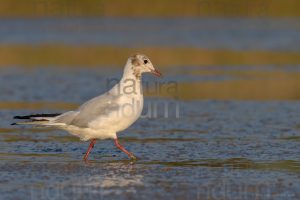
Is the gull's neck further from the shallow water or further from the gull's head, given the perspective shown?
the shallow water

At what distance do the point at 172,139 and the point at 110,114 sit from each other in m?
1.82

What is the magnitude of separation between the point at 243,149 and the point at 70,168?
8.57 feet

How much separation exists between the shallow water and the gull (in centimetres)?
37

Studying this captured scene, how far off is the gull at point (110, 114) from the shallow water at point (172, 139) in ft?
1.23

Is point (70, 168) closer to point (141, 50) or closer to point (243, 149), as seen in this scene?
point (243, 149)

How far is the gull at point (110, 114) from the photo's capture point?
10.8m

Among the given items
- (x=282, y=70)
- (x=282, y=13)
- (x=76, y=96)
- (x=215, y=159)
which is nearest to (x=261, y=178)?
(x=215, y=159)

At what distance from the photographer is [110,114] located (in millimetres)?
10789

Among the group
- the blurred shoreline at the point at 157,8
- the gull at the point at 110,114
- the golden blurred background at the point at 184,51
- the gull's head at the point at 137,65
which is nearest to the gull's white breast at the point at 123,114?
the gull at the point at 110,114

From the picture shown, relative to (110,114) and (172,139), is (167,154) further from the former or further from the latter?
(172,139)

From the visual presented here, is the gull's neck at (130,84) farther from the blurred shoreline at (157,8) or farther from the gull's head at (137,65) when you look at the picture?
the blurred shoreline at (157,8)

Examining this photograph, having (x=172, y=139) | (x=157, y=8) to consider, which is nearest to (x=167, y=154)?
(x=172, y=139)

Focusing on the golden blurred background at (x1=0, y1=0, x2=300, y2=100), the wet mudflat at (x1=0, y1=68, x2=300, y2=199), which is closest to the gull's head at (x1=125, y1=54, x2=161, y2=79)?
the wet mudflat at (x1=0, y1=68, x2=300, y2=199)

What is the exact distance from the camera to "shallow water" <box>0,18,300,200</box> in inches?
355
